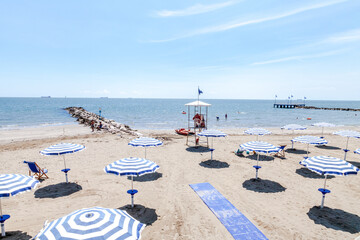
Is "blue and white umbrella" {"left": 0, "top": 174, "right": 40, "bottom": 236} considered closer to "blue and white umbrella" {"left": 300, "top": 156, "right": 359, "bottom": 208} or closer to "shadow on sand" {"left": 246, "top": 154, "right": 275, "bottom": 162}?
"blue and white umbrella" {"left": 300, "top": 156, "right": 359, "bottom": 208}

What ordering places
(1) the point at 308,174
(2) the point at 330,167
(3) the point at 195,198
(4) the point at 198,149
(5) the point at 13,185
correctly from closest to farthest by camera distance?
(5) the point at 13,185
(2) the point at 330,167
(3) the point at 195,198
(1) the point at 308,174
(4) the point at 198,149

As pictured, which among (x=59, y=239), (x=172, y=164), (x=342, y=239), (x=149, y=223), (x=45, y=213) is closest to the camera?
(x=59, y=239)

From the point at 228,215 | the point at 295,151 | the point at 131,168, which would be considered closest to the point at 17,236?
the point at 131,168

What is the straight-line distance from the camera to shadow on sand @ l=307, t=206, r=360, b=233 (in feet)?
22.7

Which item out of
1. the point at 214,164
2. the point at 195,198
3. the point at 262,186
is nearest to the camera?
the point at 195,198

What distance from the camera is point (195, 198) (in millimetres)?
8797

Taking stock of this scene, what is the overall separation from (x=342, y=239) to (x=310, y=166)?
235 centimetres

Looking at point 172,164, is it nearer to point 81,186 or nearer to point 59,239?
point 81,186

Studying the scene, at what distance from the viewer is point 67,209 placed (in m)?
7.86

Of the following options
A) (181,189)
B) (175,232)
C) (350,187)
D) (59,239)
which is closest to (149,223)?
(175,232)

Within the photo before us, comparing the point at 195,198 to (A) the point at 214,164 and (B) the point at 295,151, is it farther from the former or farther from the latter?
(B) the point at 295,151

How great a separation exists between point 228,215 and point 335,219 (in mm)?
3817

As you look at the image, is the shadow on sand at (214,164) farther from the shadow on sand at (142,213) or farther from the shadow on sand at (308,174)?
the shadow on sand at (142,213)

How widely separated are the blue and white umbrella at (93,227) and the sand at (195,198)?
2.70 meters
